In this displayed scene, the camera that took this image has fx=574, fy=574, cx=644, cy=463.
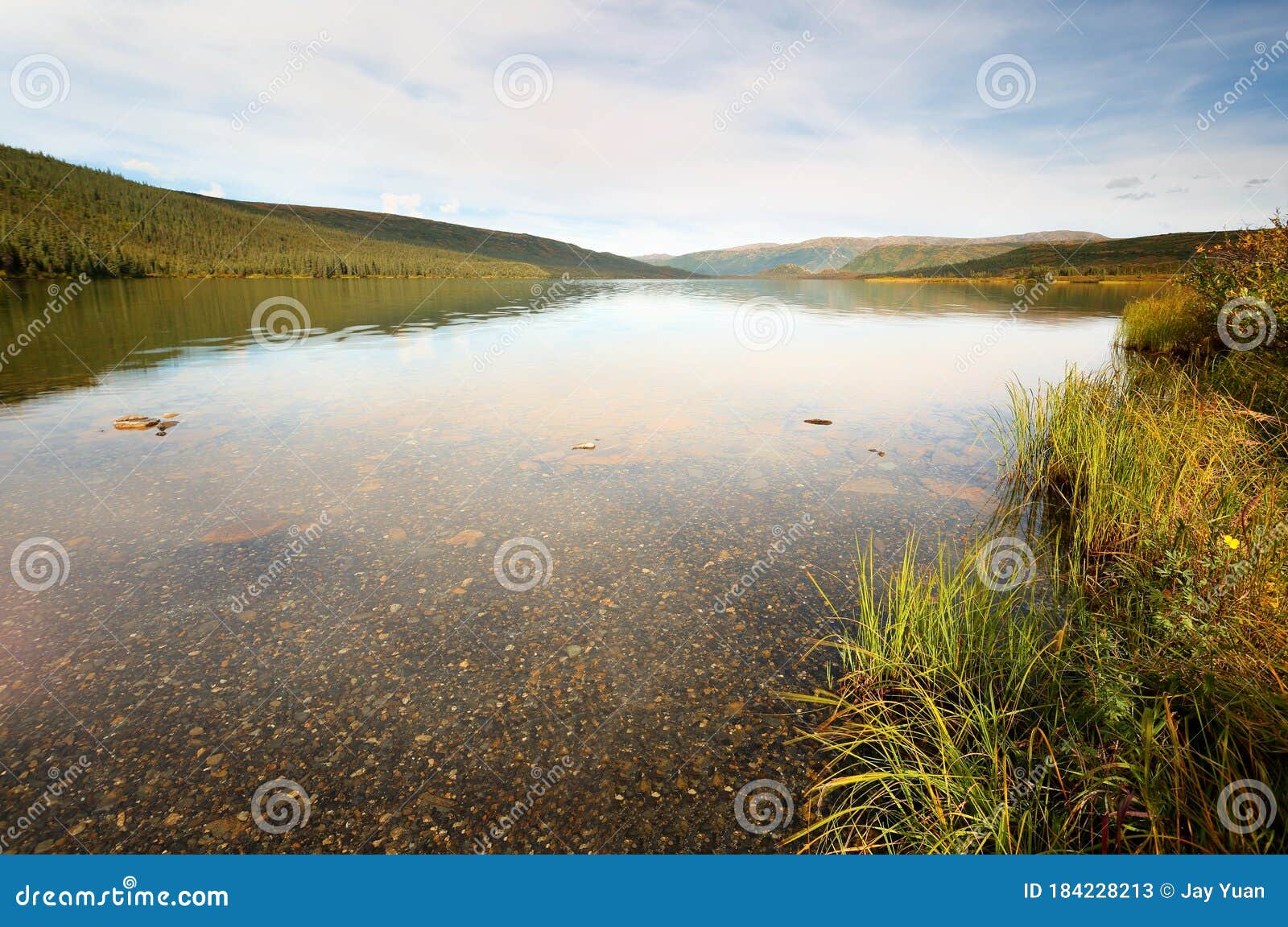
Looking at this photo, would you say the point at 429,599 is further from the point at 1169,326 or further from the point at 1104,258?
the point at 1104,258

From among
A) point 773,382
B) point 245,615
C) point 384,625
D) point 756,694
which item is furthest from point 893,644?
point 773,382

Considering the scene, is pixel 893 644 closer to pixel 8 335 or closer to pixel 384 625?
pixel 384 625

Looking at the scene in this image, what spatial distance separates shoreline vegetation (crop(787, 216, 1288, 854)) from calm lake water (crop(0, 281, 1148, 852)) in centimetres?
57

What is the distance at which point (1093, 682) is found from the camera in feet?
12.2

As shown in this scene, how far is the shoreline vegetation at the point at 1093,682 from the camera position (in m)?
2.90

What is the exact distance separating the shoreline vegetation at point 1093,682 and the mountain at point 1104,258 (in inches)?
4748

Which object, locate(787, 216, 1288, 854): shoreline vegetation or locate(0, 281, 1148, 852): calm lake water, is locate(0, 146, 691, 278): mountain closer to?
locate(0, 281, 1148, 852): calm lake water

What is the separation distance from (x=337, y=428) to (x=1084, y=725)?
12392 mm

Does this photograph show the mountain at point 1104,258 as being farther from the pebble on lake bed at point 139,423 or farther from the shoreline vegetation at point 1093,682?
the pebble on lake bed at point 139,423

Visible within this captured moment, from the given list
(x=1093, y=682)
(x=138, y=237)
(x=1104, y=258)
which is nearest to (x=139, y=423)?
(x=1093, y=682)

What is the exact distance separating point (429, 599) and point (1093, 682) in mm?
5510

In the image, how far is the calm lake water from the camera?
3.62m

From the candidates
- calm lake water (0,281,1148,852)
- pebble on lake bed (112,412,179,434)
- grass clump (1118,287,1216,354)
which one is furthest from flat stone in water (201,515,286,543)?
grass clump (1118,287,1216,354)

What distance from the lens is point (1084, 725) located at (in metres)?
3.47
